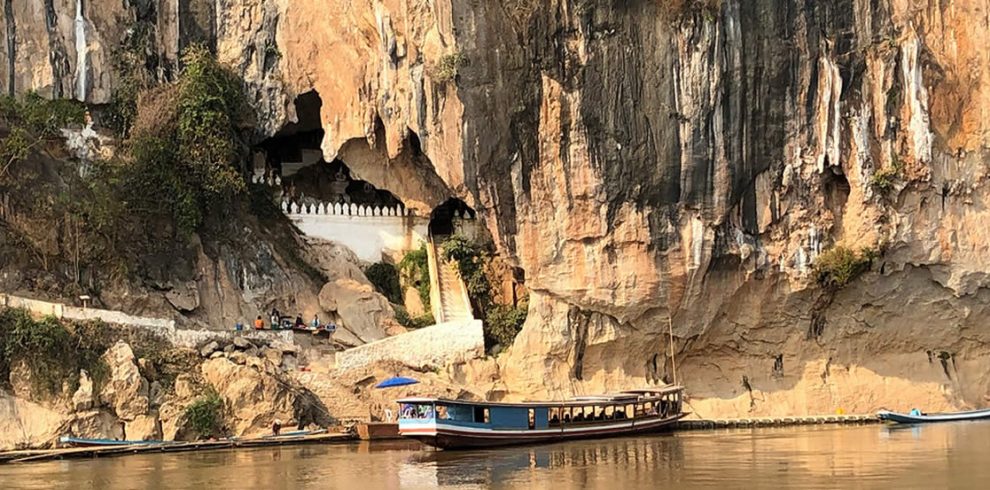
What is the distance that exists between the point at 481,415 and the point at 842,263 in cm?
1021

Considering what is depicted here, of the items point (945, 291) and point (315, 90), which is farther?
point (315, 90)

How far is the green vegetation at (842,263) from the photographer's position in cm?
3284

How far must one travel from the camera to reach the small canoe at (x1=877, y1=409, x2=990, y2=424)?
31.8 m

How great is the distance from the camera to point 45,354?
2989 cm

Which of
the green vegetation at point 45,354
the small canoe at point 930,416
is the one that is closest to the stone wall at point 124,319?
the green vegetation at point 45,354

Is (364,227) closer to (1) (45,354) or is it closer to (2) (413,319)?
→ (2) (413,319)

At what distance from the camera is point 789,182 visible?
3319 centimetres

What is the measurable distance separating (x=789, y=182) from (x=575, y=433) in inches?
336

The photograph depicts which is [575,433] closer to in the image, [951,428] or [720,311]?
[720,311]

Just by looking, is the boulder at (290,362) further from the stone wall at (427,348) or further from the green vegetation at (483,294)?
the green vegetation at (483,294)

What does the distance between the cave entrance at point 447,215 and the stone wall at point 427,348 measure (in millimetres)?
4620

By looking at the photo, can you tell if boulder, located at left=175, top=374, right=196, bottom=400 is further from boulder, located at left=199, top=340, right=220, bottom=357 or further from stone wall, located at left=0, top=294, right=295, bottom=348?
stone wall, located at left=0, top=294, right=295, bottom=348

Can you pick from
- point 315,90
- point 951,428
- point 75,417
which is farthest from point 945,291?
point 75,417

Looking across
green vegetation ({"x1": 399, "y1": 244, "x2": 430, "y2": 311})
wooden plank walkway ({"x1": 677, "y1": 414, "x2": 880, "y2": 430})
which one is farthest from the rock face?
wooden plank walkway ({"x1": 677, "y1": 414, "x2": 880, "y2": 430})
